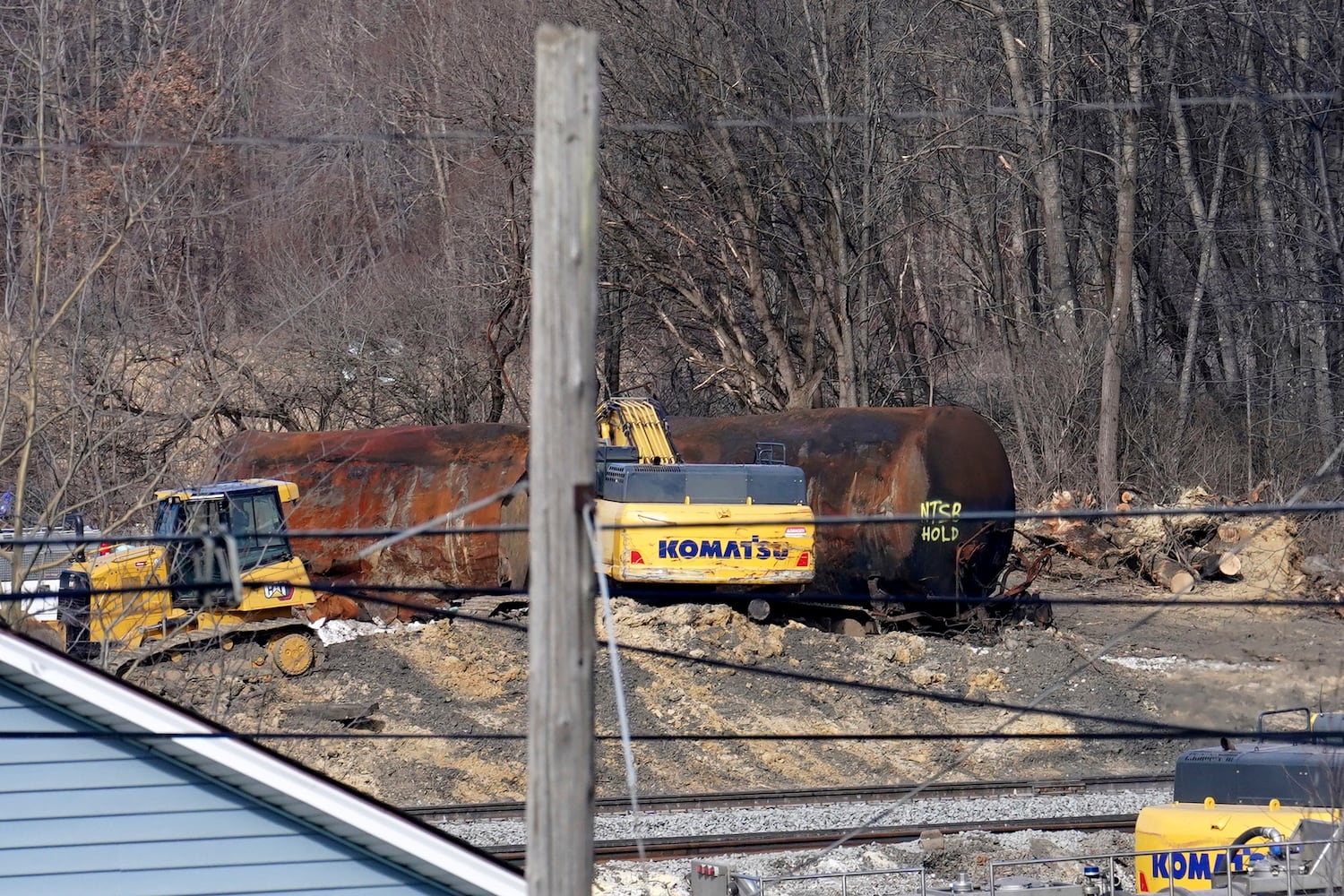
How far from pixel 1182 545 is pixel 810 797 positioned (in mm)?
13668

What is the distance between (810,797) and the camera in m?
14.2

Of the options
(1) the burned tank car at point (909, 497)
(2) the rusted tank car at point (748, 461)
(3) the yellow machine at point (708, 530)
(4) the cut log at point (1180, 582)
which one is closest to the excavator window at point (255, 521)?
(2) the rusted tank car at point (748, 461)

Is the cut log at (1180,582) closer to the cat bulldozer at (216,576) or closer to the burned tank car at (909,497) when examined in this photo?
the burned tank car at (909,497)

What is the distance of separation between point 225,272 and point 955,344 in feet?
63.2

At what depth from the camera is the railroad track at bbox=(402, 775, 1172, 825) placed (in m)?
13.6

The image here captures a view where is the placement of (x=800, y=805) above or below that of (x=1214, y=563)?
below

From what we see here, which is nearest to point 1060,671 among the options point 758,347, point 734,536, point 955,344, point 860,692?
point 860,692

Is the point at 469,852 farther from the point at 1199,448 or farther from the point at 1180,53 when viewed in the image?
the point at 1180,53

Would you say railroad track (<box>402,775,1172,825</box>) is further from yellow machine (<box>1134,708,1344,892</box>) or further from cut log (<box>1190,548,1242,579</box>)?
cut log (<box>1190,548,1242,579</box>)

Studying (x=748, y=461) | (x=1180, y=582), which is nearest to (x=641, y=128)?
(x=748, y=461)

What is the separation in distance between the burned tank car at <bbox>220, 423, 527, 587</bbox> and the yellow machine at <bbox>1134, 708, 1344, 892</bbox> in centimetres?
1239

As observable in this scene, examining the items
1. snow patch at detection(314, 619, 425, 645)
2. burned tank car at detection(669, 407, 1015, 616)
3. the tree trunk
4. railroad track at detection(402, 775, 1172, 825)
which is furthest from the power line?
snow patch at detection(314, 619, 425, 645)

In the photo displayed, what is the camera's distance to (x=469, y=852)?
6.35 metres

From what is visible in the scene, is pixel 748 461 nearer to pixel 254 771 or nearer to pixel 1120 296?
pixel 1120 296
